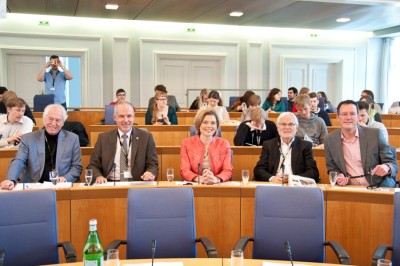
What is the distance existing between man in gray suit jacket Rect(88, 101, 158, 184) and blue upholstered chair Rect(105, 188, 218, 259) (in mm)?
1188

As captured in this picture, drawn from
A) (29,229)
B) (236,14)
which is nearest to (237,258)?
(29,229)

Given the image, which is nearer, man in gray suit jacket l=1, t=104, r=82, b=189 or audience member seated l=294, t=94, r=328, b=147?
man in gray suit jacket l=1, t=104, r=82, b=189

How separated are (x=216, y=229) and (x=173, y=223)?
0.66 metres

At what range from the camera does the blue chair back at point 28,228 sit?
2.56 m

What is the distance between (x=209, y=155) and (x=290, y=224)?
134 cm

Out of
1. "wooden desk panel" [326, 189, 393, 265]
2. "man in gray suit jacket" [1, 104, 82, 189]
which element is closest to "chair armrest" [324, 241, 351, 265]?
"wooden desk panel" [326, 189, 393, 265]

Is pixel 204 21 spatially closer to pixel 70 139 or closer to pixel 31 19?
pixel 31 19

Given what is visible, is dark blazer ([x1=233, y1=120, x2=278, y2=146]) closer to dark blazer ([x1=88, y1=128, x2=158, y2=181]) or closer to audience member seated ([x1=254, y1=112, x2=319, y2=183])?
audience member seated ([x1=254, y1=112, x2=319, y2=183])

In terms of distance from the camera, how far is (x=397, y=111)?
373 inches

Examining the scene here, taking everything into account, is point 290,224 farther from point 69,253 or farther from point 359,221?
point 69,253

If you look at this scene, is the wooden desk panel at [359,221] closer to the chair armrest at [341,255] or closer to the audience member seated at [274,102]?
the chair armrest at [341,255]

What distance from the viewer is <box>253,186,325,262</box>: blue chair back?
273 centimetres

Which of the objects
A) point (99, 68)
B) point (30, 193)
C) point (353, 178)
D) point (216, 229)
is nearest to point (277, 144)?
point (353, 178)

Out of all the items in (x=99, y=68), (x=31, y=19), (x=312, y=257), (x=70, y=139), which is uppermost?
(x=31, y=19)
